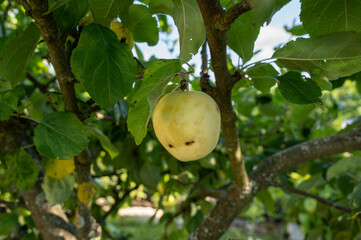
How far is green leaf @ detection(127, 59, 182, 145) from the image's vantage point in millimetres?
565

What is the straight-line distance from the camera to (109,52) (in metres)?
0.63

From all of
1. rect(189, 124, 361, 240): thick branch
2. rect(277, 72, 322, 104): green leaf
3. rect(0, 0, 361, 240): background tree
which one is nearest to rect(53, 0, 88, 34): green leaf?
rect(0, 0, 361, 240): background tree

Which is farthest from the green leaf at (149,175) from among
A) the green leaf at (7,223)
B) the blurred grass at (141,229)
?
the blurred grass at (141,229)

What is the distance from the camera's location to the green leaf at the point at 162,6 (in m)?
0.73

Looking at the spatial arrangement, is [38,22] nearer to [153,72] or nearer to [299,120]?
[153,72]

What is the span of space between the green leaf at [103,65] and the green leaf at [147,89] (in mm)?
44

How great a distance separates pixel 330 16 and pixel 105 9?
0.42 m

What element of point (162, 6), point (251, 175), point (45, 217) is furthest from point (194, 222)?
point (162, 6)

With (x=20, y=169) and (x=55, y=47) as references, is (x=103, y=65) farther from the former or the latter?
(x=20, y=169)

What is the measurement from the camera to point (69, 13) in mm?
618

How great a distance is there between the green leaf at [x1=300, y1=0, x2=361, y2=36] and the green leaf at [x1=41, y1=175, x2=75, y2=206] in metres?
0.89

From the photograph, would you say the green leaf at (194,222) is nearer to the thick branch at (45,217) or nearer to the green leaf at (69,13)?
the thick branch at (45,217)

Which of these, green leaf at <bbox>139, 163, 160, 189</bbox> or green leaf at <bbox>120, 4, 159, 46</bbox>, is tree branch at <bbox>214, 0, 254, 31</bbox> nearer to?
green leaf at <bbox>120, 4, 159, 46</bbox>

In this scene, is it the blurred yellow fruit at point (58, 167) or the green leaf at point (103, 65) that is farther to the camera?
the blurred yellow fruit at point (58, 167)
